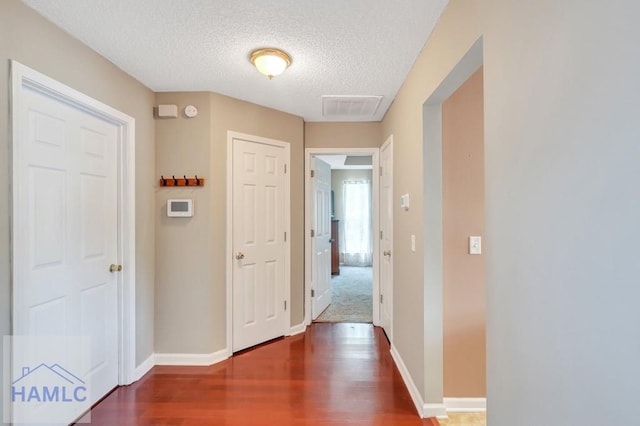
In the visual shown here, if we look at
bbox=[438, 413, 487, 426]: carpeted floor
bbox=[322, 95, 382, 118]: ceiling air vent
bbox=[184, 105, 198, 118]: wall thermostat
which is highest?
bbox=[322, 95, 382, 118]: ceiling air vent

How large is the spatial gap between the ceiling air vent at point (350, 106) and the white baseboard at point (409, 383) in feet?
7.50

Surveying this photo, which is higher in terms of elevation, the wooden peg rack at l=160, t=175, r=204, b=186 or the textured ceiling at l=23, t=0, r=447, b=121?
the textured ceiling at l=23, t=0, r=447, b=121

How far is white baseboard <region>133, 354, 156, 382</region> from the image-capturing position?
2410 millimetres

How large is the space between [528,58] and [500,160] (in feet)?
1.08

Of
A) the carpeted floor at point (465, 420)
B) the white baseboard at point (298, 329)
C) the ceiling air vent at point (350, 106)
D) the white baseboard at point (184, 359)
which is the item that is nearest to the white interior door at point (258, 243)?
the white baseboard at point (298, 329)

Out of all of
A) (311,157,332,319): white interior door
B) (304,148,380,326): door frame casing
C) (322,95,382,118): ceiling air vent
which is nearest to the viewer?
(322,95,382,118): ceiling air vent

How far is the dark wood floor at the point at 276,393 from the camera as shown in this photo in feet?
6.37

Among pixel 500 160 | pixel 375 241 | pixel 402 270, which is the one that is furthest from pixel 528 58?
pixel 375 241

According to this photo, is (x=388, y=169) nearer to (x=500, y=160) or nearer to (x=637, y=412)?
(x=500, y=160)

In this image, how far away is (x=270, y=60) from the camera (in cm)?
201

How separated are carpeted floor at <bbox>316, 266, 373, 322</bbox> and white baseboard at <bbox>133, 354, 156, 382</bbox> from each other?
5.81 ft

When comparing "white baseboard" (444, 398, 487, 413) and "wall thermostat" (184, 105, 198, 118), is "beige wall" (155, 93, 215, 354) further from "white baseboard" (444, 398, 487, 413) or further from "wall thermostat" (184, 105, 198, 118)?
Result: "white baseboard" (444, 398, 487, 413)

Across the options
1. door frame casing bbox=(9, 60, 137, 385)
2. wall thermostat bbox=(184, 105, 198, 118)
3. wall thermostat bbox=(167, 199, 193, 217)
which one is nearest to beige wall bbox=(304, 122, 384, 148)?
wall thermostat bbox=(184, 105, 198, 118)

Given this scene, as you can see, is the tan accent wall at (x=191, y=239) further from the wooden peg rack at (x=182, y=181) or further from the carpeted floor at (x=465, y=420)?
the carpeted floor at (x=465, y=420)
